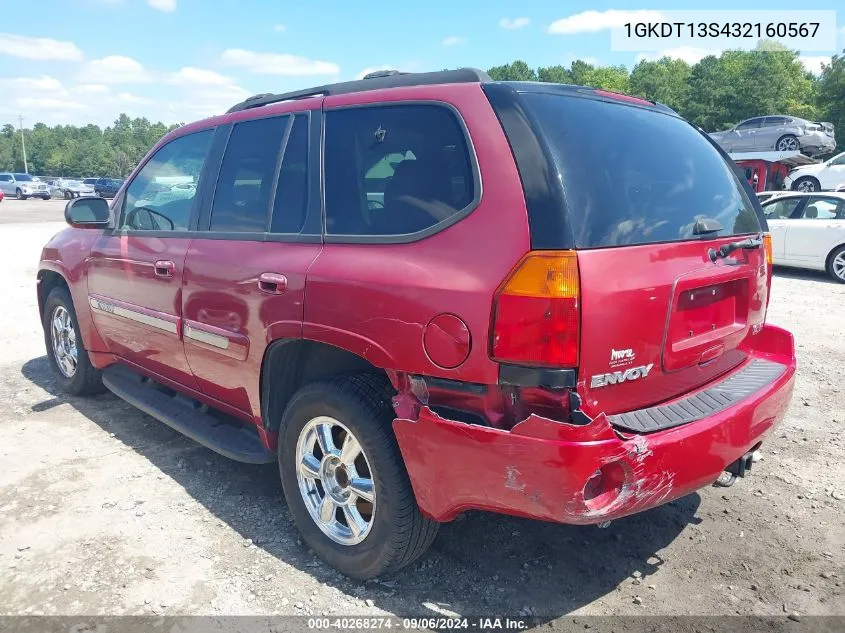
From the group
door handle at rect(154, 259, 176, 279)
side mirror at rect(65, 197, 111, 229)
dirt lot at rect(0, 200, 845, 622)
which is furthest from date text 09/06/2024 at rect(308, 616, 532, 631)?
side mirror at rect(65, 197, 111, 229)

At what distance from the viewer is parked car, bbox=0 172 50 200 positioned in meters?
43.0

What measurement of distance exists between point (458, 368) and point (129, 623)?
1.64m

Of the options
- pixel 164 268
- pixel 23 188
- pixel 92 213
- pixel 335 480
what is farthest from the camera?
pixel 23 188

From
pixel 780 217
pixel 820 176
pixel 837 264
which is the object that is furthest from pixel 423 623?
pixel 820 176

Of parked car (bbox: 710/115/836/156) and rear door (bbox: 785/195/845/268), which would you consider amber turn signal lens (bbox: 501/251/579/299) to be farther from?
parked car (bbox: 710/115/836/156)

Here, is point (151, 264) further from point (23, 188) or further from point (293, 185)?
point (23, 188)

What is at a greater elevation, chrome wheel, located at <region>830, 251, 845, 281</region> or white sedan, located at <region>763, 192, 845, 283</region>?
white sedan, located at <region>763, 192, 845, 283</region>

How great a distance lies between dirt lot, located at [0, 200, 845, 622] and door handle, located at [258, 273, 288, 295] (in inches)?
47.5

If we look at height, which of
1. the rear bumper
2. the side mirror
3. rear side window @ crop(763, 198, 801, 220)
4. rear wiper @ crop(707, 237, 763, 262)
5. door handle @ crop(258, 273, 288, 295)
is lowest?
the rear bumper

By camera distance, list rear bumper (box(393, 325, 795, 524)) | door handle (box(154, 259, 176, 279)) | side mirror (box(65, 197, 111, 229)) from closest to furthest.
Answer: rear bumper (box(393, 325, 795, 524))
door handle (box(154, 259, 176, 279))
side mirror (box(65, 197, 111, 229))

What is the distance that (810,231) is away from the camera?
35.6 ft

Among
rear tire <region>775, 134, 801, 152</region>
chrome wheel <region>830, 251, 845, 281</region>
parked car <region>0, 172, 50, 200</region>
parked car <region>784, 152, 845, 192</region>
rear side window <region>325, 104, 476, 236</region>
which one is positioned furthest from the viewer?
parked car <region>0, 172, 50, 200</region>

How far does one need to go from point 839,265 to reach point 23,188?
47.7 m

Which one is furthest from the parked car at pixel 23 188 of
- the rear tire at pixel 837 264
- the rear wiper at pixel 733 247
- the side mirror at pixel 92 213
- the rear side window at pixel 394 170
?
the rear wiper at pixel 733 247
